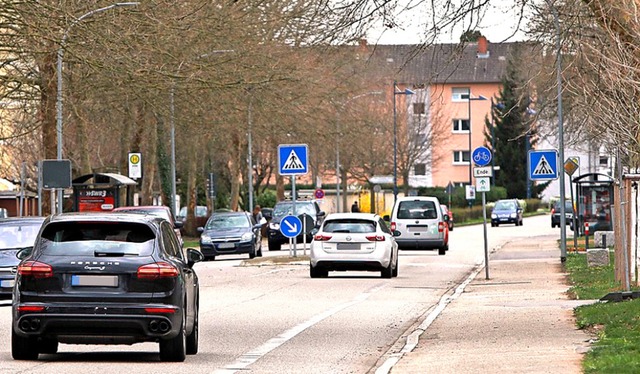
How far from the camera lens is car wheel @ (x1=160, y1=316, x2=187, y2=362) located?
1396 cm

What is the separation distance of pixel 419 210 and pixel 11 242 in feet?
72.7

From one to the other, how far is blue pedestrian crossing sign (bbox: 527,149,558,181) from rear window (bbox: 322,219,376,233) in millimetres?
7617

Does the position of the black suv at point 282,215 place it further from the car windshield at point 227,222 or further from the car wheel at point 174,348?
the car wheel at point 174,348

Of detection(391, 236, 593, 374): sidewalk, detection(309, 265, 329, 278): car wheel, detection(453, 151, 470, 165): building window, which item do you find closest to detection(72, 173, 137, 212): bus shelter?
detection(309, 265, 329, 278): car wheel

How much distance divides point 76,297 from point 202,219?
185 feet

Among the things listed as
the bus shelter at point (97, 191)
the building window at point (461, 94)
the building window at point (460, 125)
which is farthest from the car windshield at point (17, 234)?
the building window at point (460, 125)

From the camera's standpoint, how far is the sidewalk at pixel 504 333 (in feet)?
43.7

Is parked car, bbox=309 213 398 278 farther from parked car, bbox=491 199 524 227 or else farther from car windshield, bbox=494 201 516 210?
car windshield, bbox=494 201 516 210

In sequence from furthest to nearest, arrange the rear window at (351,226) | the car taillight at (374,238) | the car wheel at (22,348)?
1. the rear window at (351,226)
2. the car taillight at (374,238)
3. the car wheel at (22,348)

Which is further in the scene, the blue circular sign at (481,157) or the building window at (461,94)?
the building window at (461,94)

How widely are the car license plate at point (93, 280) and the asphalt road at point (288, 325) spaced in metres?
0.75

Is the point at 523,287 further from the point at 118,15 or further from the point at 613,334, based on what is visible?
the point at 613,334

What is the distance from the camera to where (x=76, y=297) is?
13.6 metres

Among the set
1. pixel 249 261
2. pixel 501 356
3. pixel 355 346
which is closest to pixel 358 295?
pixel 355 346
